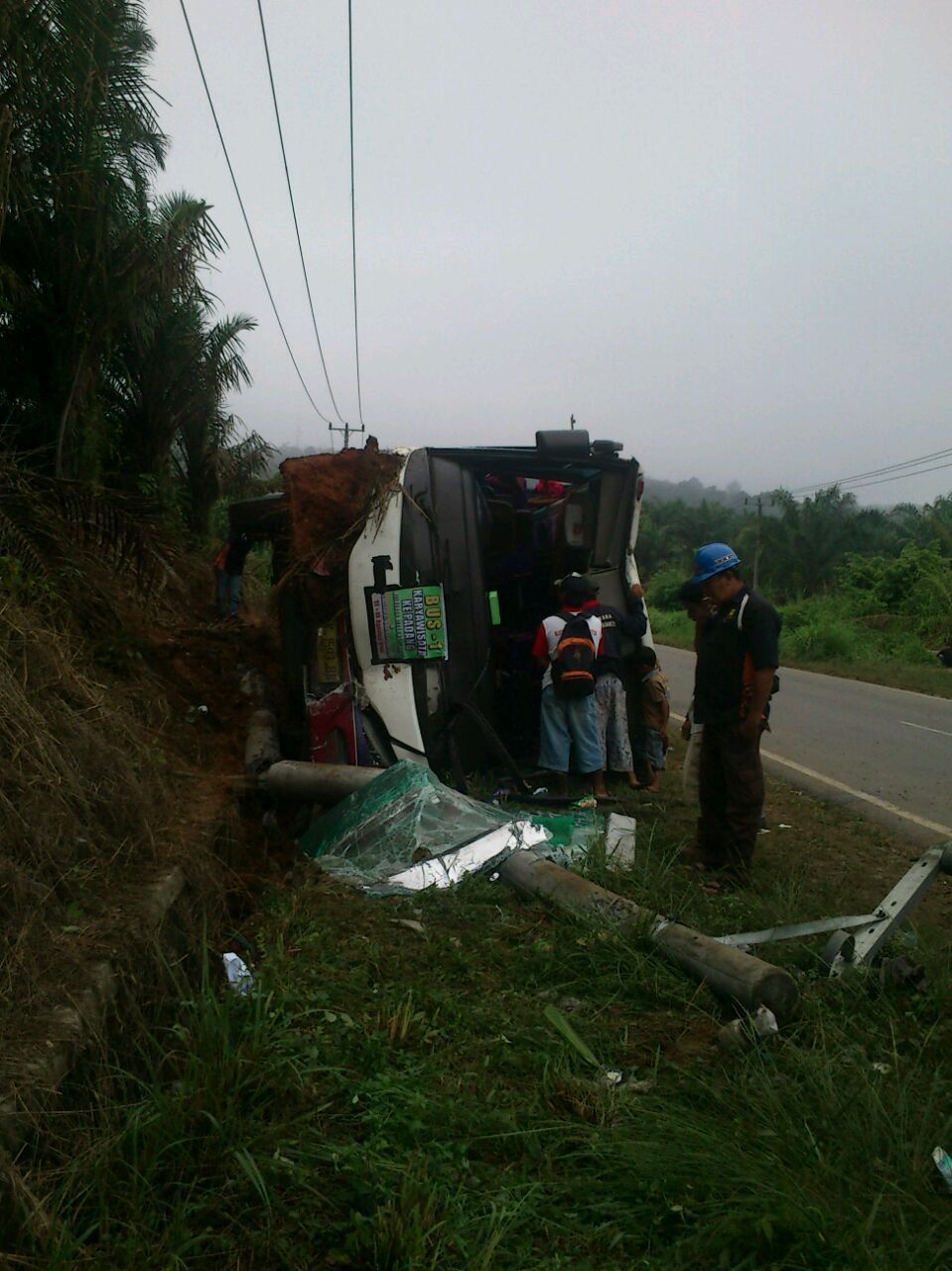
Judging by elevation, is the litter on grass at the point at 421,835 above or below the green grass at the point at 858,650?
above

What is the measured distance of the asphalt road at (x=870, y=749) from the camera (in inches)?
306

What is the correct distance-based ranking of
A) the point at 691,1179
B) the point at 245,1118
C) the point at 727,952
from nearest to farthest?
the point at 691,1179, the point at 245,1118, the point at 727,952

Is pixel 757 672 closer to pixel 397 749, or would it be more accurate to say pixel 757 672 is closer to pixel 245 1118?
pixel 397 749

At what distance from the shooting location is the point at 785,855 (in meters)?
6.06

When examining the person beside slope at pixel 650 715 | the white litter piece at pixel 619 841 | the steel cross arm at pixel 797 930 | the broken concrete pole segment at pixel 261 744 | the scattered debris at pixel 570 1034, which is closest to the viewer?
the scattered debris at pixel 570 1034

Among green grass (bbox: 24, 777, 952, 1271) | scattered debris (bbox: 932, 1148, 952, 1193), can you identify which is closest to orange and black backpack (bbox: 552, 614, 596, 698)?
green grass (bbox: 24, 777, 952, 1271)

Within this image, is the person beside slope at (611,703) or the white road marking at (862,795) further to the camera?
the person beside slope at (611,703)

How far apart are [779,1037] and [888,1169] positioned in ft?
2.51

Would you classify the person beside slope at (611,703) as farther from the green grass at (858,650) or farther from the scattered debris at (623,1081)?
the green grass at (858,650)

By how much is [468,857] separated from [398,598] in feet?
6.52

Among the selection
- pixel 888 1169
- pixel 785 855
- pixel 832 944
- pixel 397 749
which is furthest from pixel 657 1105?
pixel 397 749

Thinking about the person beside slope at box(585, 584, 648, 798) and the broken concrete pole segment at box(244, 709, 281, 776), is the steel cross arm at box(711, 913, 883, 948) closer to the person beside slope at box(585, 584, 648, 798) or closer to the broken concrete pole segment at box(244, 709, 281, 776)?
the person beside slope at box(585, 584, 648, 798)

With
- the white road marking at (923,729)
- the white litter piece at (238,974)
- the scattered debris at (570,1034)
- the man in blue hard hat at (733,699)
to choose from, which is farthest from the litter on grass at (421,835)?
the white road marking at (923,729)

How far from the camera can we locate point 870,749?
1041cm
